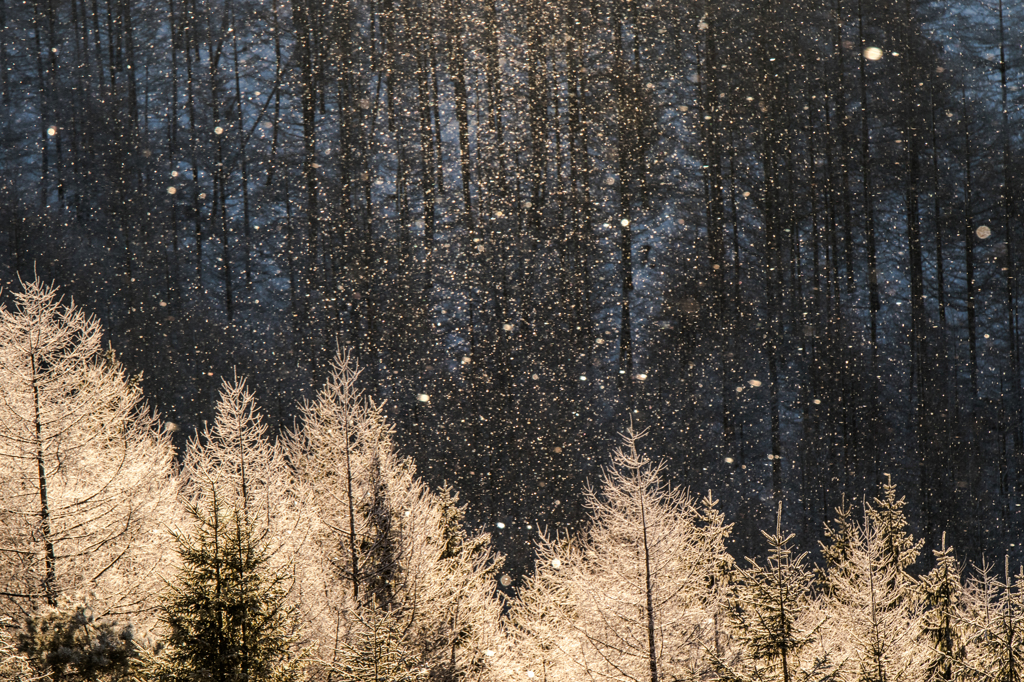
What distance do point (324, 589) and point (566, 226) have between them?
32.1 metres

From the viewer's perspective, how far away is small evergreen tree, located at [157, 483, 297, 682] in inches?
295

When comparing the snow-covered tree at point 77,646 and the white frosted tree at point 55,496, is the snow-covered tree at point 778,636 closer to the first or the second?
the snow-covered tree at point 77,646

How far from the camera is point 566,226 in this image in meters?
40.9

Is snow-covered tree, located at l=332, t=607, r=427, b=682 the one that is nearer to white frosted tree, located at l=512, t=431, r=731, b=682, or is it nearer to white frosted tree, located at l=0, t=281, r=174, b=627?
white frosted tree, located at l=512, t=431, r=731, b=682

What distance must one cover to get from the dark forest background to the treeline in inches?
741

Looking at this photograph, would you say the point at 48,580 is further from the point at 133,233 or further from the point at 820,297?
the point at 820,297

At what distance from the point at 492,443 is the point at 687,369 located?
33.7ft

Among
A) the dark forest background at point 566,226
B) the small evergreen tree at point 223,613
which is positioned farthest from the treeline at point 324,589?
the dark forest background at point 566,226

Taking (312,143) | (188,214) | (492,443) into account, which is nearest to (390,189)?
(312,143)

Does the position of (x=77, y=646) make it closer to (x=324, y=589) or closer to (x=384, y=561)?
(x=324, y=589)

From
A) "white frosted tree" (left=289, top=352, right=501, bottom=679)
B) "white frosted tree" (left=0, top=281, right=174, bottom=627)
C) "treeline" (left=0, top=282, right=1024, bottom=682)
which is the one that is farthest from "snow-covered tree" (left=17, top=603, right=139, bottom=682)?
"white frosted tree" (left=289, top=352, right=501, bottom=679)

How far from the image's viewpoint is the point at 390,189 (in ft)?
132

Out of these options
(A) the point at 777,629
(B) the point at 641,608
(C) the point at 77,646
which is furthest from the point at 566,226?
(C) the point at 77,646

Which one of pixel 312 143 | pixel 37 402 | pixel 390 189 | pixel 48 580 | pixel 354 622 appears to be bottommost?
pixel 354 622
